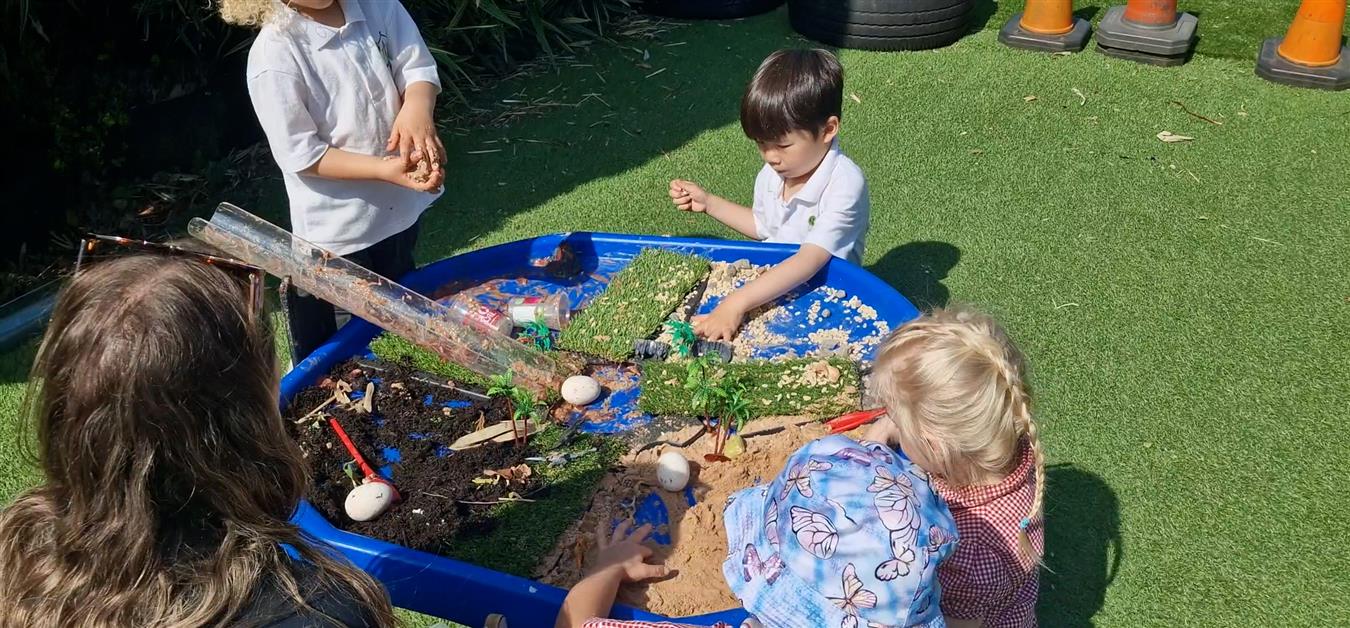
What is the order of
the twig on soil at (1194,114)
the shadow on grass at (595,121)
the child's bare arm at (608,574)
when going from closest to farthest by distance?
the child's bare arm at (608,574) < the shadow on grass at (595,121) < the twig on soil at (1194,114)

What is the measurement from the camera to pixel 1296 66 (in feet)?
14.7

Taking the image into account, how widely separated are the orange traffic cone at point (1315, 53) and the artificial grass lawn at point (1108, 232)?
0.09 metres

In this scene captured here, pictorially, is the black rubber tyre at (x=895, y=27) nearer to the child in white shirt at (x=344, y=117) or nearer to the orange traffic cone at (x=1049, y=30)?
the orange traffic cone at (x=1049, y=30)

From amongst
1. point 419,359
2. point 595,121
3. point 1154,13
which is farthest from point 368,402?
point 1154,13

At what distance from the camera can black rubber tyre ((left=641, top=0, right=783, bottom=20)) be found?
18.2ft

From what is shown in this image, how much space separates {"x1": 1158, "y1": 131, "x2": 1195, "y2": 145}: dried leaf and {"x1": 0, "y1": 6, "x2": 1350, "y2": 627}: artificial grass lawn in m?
0.03

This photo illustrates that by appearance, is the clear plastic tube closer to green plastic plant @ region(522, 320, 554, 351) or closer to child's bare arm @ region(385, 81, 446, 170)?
green plastic plant @ region(522, 320, 554, 351)

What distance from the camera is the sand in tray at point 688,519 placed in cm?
206

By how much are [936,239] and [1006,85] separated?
1.44m

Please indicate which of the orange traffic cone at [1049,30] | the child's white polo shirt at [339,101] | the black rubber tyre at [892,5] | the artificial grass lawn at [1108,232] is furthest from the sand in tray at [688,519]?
the orange traffic cone at [1049,30]

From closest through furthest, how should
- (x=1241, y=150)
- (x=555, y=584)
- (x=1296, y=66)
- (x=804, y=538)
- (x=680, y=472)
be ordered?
(x=804, y=538) → (x=555, y=584) → (x=680, y=472) → (x=1241, y=150) → (x=1296, y=66)

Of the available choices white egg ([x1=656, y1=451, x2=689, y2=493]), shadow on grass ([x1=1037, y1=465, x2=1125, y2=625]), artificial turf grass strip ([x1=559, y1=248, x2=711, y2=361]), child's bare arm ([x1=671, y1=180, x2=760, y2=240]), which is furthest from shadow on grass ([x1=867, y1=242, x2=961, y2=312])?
white egg ([x1=656, y1=451, x2=689, y2=493])

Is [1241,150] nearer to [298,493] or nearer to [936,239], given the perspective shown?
[936,239]

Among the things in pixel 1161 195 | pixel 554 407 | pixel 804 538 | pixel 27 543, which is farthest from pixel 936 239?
pixel 27 543
